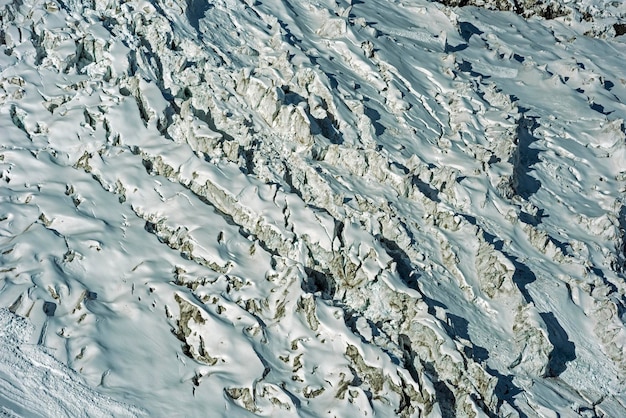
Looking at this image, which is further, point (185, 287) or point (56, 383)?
point (185, 287)

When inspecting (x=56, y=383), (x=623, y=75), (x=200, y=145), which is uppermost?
(x=623, y=75)

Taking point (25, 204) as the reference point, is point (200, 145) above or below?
above

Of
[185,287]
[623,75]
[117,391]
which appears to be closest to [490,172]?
[185,287]

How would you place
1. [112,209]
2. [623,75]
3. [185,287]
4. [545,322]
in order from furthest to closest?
1. [623,75]
2. [545,322]
3. [112,209]
4. [185,287]

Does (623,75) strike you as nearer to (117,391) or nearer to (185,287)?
(185,287)

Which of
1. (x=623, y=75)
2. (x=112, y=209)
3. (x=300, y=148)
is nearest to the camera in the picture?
(x=112, y=209)

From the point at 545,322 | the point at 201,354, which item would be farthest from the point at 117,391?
the point at 545,322

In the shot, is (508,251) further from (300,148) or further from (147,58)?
(147,58)
